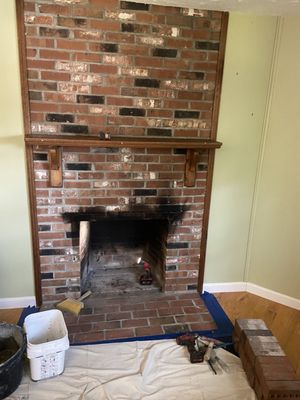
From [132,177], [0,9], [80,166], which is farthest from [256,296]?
[0,9]

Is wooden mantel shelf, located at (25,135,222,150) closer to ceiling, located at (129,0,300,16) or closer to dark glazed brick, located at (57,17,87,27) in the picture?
dark glazed brick, located at (57,17,87,27)

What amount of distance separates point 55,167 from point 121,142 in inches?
18.7

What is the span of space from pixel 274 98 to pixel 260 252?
119cm

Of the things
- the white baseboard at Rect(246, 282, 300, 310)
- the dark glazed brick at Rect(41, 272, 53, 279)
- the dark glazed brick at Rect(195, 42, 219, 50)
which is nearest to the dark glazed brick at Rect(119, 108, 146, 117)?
the dark glazed brick at Rect(195, 42, 219, 50)

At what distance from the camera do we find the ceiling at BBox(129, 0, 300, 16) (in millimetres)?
1884

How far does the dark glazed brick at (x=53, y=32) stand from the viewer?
1.98 meters

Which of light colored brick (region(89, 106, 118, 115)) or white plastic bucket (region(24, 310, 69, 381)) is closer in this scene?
white plastic bucket (region(24, 310, 69, 381))

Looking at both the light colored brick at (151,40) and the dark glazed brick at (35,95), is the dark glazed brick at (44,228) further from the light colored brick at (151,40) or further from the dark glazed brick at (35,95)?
the light colored brick at (151,40)

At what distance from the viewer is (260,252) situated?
2.64m

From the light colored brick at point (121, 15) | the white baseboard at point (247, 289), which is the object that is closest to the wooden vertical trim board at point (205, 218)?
the white baseboard at point (247, 289)

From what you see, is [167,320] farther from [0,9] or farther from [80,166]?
[0,9]

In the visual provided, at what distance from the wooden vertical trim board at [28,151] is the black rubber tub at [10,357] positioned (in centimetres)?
50

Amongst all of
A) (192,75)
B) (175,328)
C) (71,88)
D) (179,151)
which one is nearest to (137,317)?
(175,328)

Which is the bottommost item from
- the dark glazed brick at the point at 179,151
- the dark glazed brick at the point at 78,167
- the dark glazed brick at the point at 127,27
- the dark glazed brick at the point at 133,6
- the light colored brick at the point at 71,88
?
the dark glazed brick at the point at 78,167
